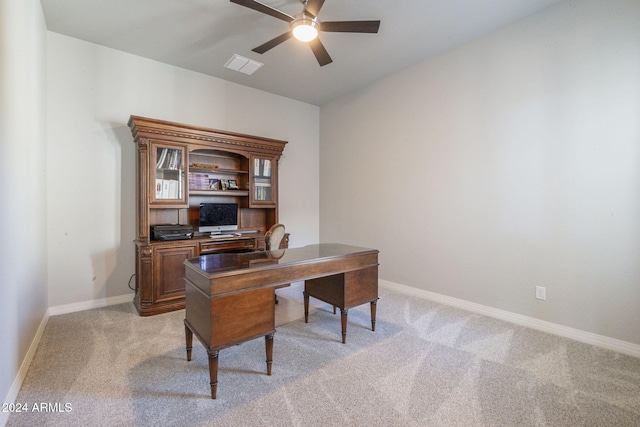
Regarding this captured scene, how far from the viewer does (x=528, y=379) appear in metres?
1.87

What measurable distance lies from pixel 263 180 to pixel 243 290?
8.41ft

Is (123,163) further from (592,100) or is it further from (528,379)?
(592,100)

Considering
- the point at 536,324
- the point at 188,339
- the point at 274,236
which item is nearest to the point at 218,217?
the point at 274,236

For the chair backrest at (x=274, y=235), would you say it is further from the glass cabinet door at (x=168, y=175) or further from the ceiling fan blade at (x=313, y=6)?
the ceiling fan blade at (x=313, y=6)

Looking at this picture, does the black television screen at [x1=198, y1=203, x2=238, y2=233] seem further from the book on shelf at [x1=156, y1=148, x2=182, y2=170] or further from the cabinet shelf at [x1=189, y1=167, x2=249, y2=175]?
the book on shelf at [x1=156, y1=148, x2=182, y2=170]

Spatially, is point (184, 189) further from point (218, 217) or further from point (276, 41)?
point (276, 41)

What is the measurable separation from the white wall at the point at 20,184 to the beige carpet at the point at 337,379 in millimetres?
329

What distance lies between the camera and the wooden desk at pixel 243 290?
1646 millimetres

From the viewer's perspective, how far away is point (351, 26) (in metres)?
2.30

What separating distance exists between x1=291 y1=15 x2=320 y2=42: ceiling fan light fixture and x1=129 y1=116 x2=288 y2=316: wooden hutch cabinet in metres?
1.62

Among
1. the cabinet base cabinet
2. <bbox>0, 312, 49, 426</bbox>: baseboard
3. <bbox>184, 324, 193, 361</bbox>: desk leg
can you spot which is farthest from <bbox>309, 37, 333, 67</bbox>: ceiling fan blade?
<bbox>0, 312, 49, 426</bbox>: baseboard

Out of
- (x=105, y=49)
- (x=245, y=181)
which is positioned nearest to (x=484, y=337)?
(x=245, y=181)

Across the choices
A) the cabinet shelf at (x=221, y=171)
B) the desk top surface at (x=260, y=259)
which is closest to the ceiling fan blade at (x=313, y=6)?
the desk top surface at (x=260, y=259)

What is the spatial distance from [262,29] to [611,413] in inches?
158
